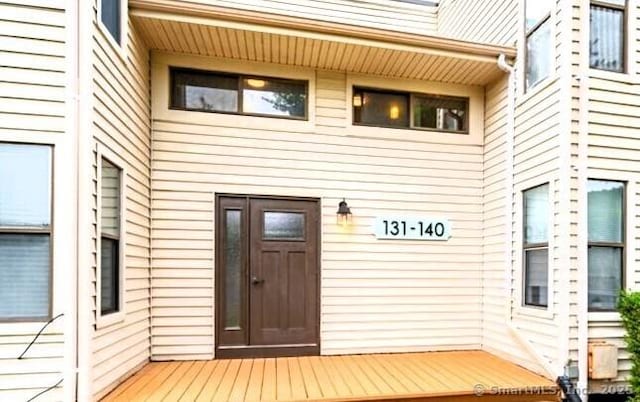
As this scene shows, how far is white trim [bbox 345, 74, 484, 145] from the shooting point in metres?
A: 5.06

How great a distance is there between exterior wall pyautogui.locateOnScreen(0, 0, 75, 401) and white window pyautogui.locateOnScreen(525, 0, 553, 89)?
4536 millimetres

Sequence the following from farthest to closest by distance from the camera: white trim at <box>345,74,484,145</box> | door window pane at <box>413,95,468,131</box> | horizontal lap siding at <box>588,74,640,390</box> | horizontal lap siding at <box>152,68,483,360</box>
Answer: door window pane at <box>413,95,468,131</box>, white trim at <box>345,74,484,145</box>, horizontal lap siding at <box>152,68,483,360</box>, horizontal lap siding at <box>588,74,640,390</box>

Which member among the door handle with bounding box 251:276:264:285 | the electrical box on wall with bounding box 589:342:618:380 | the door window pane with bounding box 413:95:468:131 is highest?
the door window pane with bounding box 413:95:468:131

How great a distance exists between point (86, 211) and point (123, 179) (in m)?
0.72

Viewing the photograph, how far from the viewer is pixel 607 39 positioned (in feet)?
13.8

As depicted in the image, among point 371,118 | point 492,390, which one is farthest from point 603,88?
point 492,390

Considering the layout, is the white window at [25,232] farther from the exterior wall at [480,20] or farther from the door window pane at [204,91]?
the exterior wall at [480,20]

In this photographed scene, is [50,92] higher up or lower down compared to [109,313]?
higher up

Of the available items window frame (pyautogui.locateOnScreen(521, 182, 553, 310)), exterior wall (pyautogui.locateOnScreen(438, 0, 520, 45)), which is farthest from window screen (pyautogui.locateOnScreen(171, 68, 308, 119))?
window frame (pyautogui.locateOnScreen(521, 182, 553, 310))

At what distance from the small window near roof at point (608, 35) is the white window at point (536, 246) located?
4.61 ft

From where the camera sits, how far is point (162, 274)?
452 centimetres

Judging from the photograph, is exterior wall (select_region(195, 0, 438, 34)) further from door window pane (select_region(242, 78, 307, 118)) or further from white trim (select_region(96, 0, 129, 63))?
white trim (select_region(96, 0, 129, 63))

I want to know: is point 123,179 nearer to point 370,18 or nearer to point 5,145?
point 5,145

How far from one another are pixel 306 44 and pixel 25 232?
10.4 ft
